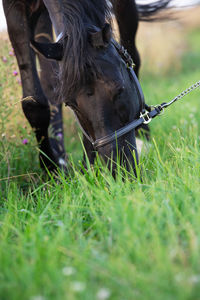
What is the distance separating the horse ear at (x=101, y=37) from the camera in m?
2.10

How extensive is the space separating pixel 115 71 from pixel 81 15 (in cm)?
39

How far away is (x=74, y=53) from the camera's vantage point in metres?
2.08

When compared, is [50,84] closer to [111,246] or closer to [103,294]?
[111,246]

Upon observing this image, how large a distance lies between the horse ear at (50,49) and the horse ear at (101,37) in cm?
18

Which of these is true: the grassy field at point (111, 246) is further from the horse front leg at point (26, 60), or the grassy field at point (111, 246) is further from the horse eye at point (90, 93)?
the horse front leg at point (26, 60)

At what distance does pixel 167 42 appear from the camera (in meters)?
10.8

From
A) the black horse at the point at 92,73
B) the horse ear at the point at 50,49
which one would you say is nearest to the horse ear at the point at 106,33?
the black horse at the point at 92,73

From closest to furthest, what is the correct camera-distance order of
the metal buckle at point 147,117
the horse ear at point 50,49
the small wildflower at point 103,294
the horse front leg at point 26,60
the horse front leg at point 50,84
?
the small wildflower at point 103,294 → the horse ear at point 50,49 → the metal buckle at point 147,117 → the horse front leg at point 26,60 → the horse front leg at point 50,84

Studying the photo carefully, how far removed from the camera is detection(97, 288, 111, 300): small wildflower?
1.15 meters

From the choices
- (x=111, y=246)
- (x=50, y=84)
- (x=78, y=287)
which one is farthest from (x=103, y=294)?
(x=50, y=84)

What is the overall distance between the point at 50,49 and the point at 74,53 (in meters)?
0.13

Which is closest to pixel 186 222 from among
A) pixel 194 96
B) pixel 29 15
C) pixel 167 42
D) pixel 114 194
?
pixel 114 194

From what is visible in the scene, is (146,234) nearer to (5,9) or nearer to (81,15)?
(81,15)

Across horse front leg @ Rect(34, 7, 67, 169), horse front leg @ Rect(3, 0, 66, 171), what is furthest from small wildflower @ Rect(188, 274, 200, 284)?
horse front leg @ Rect(34, 7, 67, 169)
